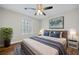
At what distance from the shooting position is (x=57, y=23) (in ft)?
5.44

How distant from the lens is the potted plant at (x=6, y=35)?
1.55m

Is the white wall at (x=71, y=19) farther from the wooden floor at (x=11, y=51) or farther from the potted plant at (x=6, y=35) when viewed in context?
the potted plant at (x=6, y=35)

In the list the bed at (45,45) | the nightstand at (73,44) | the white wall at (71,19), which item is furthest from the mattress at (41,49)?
the white wall at (71,19)

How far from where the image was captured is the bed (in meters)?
1.49

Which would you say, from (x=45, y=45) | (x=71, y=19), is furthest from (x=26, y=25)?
(x=71, y=19)

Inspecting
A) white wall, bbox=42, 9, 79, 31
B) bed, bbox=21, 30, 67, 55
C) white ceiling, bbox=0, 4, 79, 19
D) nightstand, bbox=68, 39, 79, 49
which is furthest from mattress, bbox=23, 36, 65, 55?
white ceiling, bbox=0, 4, 79, 19

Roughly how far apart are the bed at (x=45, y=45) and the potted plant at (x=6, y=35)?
250 millimetres

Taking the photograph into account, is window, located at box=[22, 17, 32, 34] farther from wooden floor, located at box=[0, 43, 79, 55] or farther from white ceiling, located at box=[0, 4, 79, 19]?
wooden floor, located at box=[0, 43, 79, 55]

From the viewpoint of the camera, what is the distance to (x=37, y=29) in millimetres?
1662

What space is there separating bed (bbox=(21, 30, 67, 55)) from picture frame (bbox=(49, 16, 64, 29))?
0.38 ft
